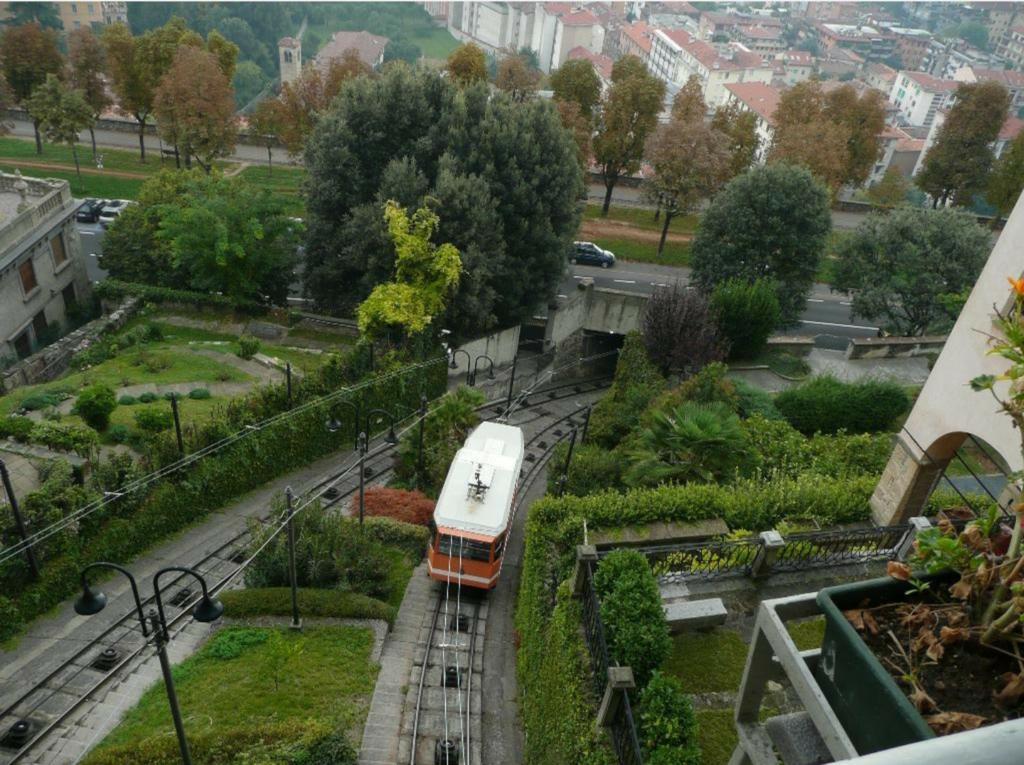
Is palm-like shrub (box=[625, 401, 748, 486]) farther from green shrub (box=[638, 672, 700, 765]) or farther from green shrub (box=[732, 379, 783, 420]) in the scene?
green shrub (box=[638, 672, 700, 765])

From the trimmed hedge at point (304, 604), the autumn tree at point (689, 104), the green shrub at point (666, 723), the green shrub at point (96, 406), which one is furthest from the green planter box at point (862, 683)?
the autumn tree at point (689, 104)

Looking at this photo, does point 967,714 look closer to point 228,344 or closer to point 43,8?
point 228,344

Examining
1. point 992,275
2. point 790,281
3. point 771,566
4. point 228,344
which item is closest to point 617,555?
point 771,566

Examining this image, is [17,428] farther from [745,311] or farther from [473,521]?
[745,311]

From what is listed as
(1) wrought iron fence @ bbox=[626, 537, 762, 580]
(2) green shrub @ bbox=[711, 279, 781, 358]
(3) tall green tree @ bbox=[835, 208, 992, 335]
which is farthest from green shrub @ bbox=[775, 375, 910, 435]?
(1) wrought iron fence @ bbox=[626, 537, 762, 580]

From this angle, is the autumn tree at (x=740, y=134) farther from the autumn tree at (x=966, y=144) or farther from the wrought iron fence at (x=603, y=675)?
the wrought iron fence at (x=603, y=675)

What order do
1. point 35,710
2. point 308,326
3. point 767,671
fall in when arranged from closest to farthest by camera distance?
point 767,671, point 35,710, point 308,326
